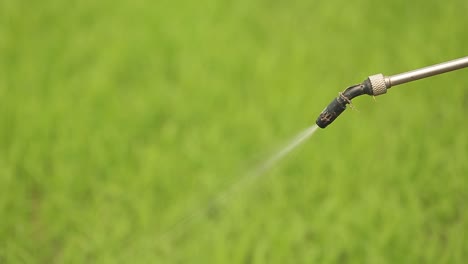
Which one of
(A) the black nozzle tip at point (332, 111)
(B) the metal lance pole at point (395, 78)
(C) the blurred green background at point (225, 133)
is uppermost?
(C) the blurred green background at point (225, 133)

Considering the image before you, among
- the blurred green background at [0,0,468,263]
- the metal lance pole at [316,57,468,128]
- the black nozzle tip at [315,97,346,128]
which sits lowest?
the metal lance pole at [316,57,468,128]

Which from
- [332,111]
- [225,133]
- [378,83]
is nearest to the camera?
[378,83]

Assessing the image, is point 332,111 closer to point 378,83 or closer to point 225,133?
point 378,83

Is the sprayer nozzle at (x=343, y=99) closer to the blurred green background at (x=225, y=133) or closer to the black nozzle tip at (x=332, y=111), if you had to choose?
the black nozzle tip at (x=332, y=111)

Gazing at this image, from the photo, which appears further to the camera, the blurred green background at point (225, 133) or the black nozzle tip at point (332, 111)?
the blurred green background at point (225, 133)

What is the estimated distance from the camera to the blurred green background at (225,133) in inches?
76.1

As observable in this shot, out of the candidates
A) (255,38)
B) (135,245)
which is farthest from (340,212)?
(255,38)

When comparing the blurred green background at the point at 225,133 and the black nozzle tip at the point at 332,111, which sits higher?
the blurred green background at the point at 225,133

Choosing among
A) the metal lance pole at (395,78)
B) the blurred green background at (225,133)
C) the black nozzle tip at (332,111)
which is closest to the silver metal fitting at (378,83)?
the metal lance pole at (395,78)

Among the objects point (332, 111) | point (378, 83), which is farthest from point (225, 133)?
point (378, 83)

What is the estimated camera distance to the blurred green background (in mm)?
1933

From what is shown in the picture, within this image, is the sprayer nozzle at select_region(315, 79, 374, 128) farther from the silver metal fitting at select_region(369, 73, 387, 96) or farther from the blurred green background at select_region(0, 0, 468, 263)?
the blurred green background at select_region(0, 0, 468, 263)

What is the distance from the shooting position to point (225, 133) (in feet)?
7.75

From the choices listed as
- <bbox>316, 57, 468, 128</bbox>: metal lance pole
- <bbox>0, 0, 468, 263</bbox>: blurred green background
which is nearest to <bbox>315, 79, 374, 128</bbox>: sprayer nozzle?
<bbox>316, 57, 468, 128</bbox>: metal lance pole
